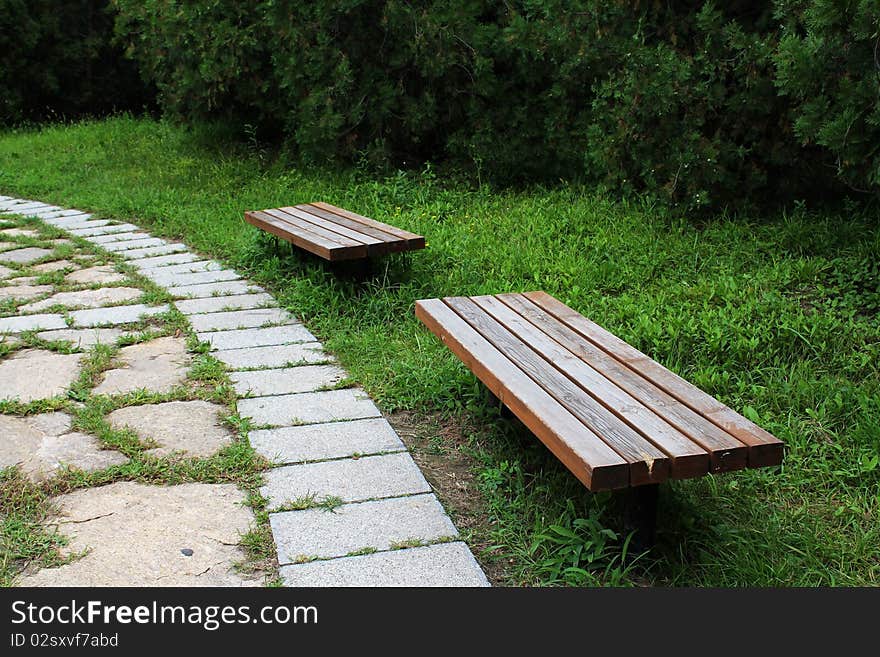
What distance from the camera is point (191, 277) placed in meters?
5.56

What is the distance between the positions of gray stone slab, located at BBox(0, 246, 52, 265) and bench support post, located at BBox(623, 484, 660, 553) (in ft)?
16.2

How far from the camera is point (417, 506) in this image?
112 inches

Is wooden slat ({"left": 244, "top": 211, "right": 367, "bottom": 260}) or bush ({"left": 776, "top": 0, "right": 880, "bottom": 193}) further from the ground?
bush ({"left": 776, "top": 0, "right": 880, "bottom": 193})

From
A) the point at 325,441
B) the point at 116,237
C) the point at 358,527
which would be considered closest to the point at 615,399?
the point at 358,527

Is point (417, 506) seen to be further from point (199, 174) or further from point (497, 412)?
point (199, 174)

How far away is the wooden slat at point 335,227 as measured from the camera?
4.68 meters

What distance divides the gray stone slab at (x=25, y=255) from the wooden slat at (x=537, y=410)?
377 centimetres

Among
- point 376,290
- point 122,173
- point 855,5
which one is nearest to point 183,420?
point 376,290

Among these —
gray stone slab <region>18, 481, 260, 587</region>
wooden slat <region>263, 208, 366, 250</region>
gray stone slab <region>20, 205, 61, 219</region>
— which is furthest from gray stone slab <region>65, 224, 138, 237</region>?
gray stone slab <region>18, 481, 260, 587</region>

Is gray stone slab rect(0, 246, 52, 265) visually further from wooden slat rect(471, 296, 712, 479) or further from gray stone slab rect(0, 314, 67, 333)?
wooden slat rect(471, 296, 712, 479)

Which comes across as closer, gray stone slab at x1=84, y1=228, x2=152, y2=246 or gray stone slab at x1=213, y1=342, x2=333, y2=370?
gray stone slab at x1=213, y1=342, x2=333, y2=370

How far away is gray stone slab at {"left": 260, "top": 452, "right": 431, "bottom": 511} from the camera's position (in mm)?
2906

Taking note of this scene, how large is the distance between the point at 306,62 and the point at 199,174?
5.78ft

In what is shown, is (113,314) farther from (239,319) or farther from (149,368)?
(149,368)
